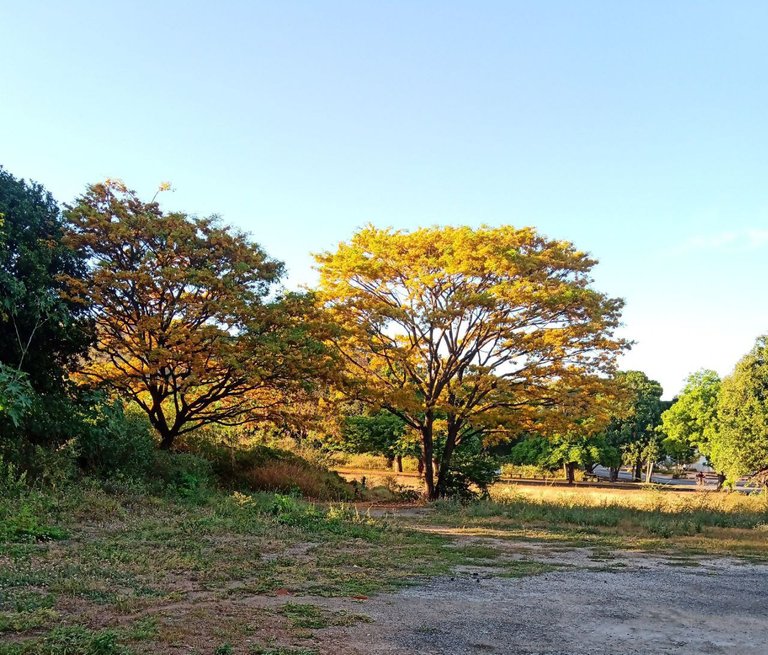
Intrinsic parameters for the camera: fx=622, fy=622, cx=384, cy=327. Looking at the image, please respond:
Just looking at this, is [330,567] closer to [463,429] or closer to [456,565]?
[456,565]

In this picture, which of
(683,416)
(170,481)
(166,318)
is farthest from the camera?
(683,416)

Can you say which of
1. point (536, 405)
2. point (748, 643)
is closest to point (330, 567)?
point (748, 643)

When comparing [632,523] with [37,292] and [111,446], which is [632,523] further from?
[37,292]

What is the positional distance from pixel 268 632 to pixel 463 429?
59.6ft

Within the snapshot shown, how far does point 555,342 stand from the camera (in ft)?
59.6

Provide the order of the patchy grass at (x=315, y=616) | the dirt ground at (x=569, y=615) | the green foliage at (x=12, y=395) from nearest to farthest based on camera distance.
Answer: the dirt ground at (x=569, y=615), the patchy grass at (x=315, y=616), the green foliage at (x=12, y=395)

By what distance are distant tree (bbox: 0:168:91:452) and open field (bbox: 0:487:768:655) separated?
2.72m

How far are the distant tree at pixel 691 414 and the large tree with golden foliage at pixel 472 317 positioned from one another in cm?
3036

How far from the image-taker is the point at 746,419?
2952 cm

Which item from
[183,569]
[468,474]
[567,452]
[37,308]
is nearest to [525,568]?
[183,569]

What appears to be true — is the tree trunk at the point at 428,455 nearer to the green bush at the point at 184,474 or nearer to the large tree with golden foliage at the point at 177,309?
→ the large tree with golden foliage at the point at 177,309

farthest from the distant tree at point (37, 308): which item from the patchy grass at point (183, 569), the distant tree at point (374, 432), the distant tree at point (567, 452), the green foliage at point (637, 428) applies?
the green foliage at point (637, 428)

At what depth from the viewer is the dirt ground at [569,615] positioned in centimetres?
447

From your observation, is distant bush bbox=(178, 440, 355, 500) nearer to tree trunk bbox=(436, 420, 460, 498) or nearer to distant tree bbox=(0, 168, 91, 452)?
tree trunk bbox=(436, 420, 460, 498)
